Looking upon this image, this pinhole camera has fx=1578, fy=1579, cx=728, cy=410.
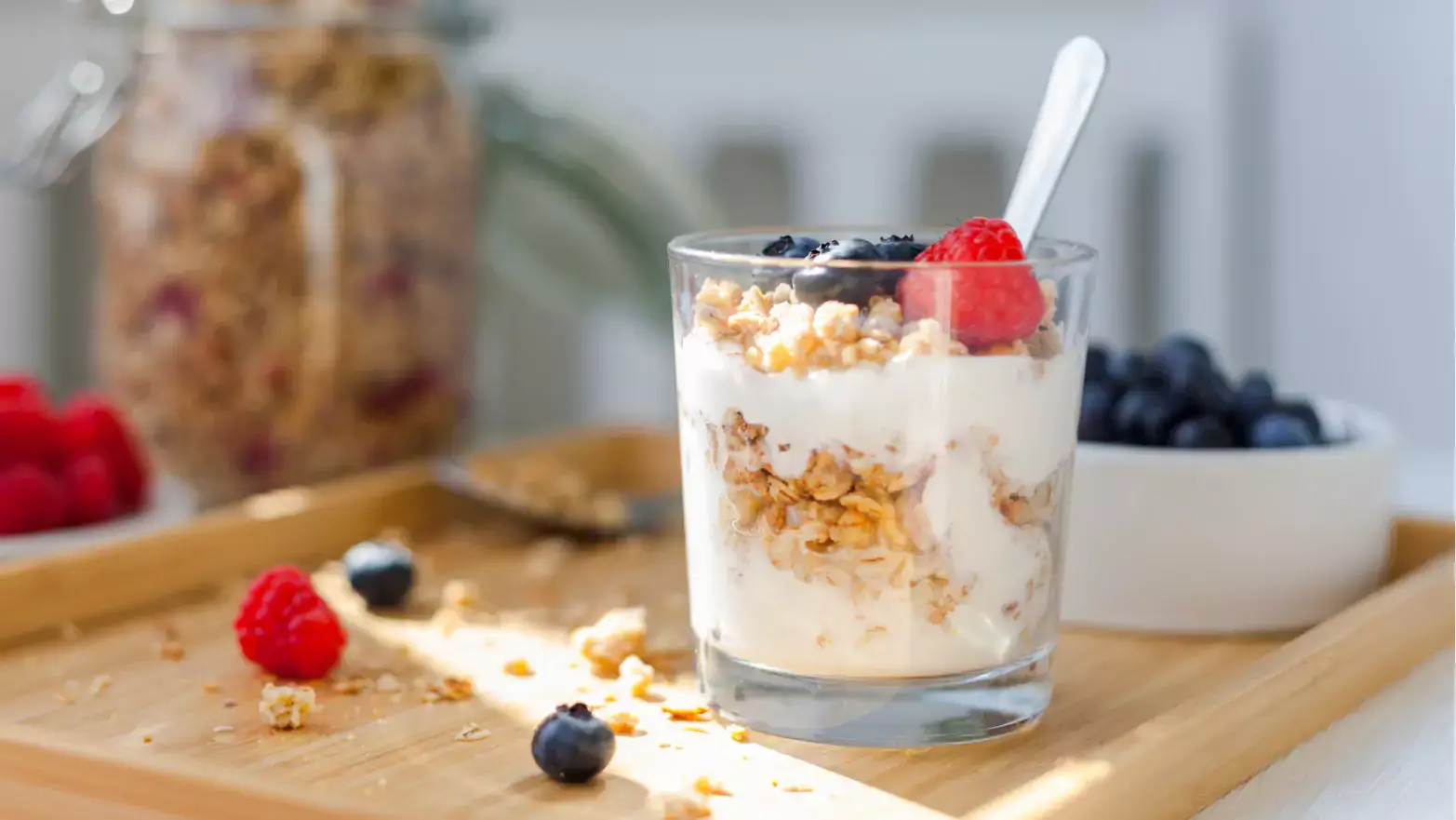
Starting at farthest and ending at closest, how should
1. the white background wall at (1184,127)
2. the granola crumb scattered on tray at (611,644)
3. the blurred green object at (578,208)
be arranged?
the white background wall at (1184,127) → the blurred green object at (578,208) → the granola crumb scattered on tray at (611,644)

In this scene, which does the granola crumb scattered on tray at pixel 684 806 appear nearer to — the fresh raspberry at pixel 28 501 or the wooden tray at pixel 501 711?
the wooden tray at pixel 501 711

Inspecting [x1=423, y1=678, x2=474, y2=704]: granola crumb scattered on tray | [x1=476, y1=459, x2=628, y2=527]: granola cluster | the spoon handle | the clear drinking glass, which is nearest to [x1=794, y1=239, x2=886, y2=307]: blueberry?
the clear drinking glass

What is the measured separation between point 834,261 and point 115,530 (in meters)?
0.61

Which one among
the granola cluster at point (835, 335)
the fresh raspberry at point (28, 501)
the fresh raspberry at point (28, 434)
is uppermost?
the granola cluster at point (835, 335)

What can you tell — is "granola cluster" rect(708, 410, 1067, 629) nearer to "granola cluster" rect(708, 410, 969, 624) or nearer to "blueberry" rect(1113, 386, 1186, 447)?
"granola cluster" rect(708, 410, 969, 624)

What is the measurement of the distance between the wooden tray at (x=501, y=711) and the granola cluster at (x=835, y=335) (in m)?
0.16

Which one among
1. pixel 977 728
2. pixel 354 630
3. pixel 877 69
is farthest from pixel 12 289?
pixel 977 728

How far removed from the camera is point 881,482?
0.63 metres

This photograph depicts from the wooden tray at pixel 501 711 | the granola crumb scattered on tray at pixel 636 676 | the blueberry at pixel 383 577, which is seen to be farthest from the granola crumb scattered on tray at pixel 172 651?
the granola crumb scattered on tray at pixel 636 676

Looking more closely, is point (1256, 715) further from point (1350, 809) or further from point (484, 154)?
point (484, 154)

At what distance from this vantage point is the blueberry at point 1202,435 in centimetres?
88

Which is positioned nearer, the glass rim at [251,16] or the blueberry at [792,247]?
the blueberry at [792,247]

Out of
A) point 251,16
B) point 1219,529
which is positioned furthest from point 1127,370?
point 251,16

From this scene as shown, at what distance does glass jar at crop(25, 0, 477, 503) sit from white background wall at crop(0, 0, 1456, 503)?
92 centimetres
